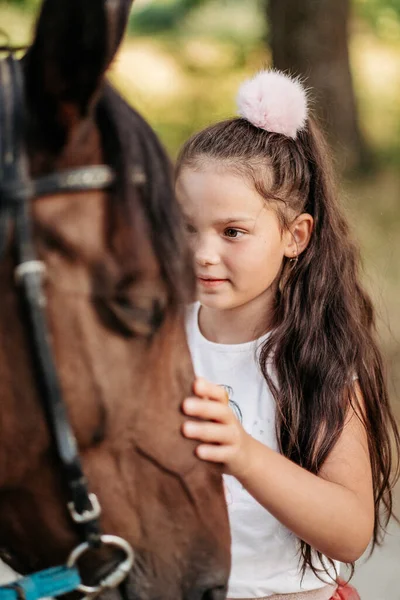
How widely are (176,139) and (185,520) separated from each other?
7600mm

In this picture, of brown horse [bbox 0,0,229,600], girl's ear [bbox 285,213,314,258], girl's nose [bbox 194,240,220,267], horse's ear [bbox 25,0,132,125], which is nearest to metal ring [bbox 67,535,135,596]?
brown horse [bbox 0,0,229,600]

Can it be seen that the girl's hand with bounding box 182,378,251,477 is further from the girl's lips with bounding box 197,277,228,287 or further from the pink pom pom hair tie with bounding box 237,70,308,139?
the pink pom pom hair tie with bounding box 237,70,308,139

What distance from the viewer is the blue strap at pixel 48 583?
1.34 metres

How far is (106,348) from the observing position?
1241 mm

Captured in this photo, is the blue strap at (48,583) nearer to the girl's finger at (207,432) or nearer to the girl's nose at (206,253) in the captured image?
the girl's finger at (207,432)

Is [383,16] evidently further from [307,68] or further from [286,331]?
[286,331]

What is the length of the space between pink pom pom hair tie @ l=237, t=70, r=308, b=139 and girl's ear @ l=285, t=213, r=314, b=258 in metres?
0.20

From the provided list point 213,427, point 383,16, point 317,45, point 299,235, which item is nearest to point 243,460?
point 213,427

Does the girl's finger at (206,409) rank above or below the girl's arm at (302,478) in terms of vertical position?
above

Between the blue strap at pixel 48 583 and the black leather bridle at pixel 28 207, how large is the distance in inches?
8.6

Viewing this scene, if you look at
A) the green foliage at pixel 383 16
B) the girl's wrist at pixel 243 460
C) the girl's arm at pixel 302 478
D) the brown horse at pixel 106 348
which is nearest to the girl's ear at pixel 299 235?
the girl's arm at pixel 302 478

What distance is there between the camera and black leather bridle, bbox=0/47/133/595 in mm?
1202

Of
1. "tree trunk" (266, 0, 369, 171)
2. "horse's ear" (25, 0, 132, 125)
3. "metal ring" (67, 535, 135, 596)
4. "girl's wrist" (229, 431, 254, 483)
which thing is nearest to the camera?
"horse's ear" (25, 0, 132, 125)

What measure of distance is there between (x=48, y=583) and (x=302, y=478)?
1.87 feet
